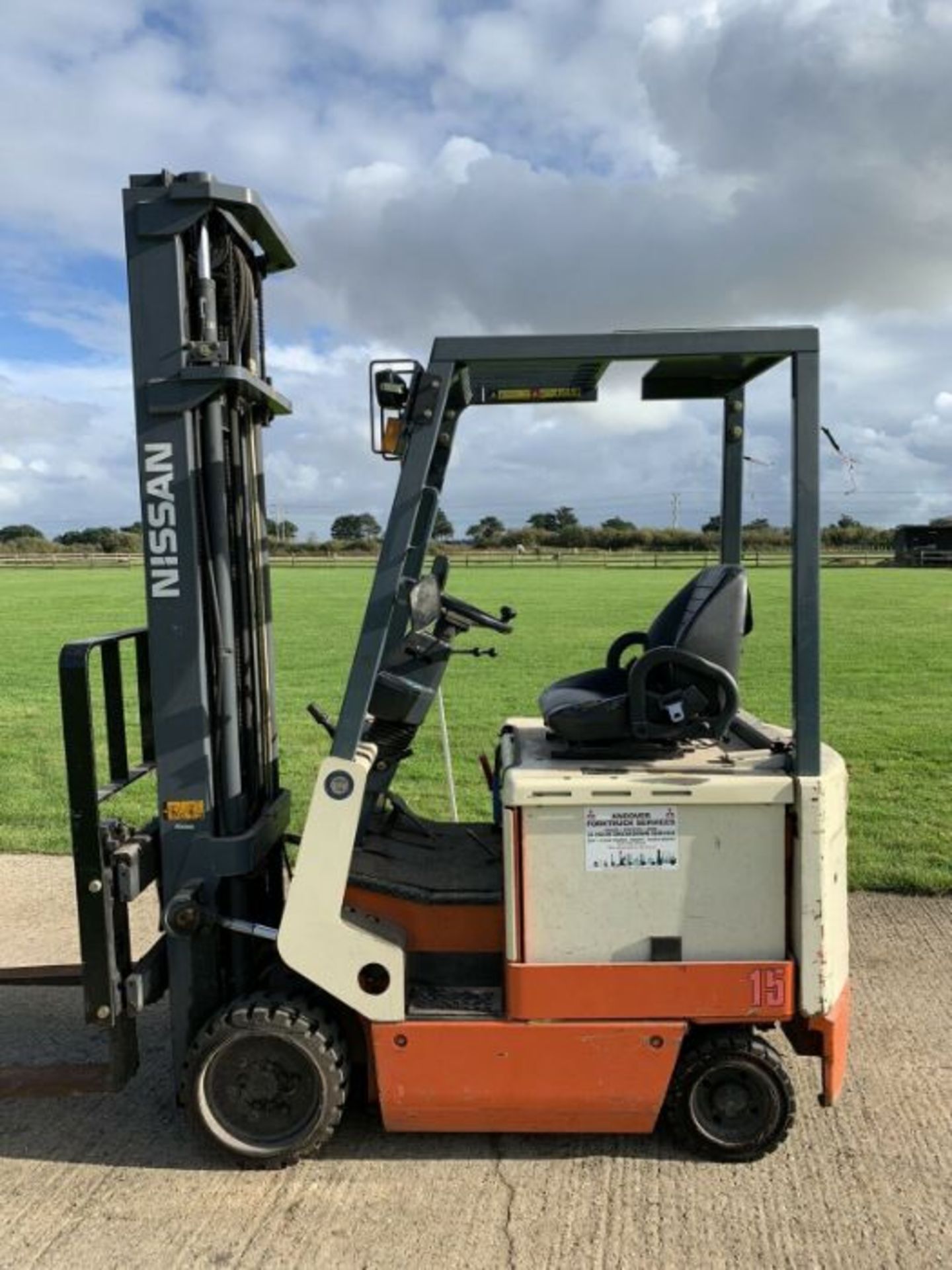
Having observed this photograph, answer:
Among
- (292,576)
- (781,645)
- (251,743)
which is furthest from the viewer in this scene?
(292,576)

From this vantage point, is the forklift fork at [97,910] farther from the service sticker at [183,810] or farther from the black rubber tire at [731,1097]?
the black rubber tire at [731,1097]

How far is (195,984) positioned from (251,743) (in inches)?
37.9

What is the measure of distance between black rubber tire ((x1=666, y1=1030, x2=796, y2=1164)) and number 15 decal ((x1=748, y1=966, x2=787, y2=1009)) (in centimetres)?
19

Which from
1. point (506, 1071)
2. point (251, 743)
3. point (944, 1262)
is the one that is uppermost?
point (251, 743)

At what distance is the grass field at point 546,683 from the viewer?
8.06m

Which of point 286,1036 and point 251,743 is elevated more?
point 251,743

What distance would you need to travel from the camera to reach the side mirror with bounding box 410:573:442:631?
360 centimetres

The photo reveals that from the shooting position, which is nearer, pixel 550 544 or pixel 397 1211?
pixel 397 1211

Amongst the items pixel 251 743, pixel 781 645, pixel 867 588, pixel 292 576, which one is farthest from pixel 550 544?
pixel 251 743

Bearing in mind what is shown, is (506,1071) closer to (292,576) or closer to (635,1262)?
(635,1262)

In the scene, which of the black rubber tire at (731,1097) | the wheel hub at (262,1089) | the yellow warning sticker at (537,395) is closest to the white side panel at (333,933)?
the wheel hub at (262,1089)

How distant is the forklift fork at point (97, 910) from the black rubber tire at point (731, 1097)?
79.0 inches

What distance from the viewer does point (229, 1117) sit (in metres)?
3.74

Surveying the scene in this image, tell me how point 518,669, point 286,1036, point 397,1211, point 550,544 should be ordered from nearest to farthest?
point 397,1211
point 286,1036
point 518,669
point 550,544
